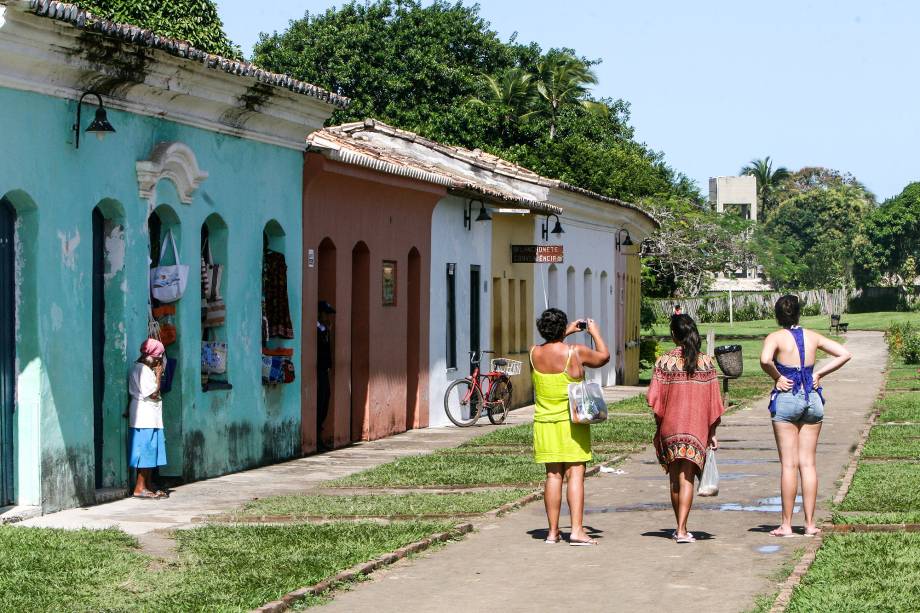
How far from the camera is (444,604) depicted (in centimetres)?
859

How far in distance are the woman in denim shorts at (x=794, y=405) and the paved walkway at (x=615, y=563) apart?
0.37m

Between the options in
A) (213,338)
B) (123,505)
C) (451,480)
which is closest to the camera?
(123,505)

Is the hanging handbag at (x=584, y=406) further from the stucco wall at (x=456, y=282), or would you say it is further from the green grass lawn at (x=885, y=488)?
the stucco wall at (x=456, y=282)

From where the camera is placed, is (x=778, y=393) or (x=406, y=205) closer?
(x=778, y=393)

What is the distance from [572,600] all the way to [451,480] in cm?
621

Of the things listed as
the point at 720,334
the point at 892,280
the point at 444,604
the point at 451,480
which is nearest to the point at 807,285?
the point at 892,280

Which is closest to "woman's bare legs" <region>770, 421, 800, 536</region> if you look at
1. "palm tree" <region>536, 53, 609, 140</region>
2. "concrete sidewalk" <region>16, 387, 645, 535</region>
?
"concrete sidewalk" <region>16, 387, 645, 535</region>

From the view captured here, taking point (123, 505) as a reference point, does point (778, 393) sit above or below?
above

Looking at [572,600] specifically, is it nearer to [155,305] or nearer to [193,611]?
[193,611]

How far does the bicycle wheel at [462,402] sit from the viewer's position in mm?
22969

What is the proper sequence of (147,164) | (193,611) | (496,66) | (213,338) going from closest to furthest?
1. (193,611)
2. (147,164)
3. (213,338)
4. (496,66)

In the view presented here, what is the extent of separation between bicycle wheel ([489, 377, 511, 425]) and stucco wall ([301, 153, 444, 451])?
4.02ft

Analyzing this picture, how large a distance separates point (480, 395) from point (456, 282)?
198 cm

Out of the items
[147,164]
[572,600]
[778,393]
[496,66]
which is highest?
[496,66]
